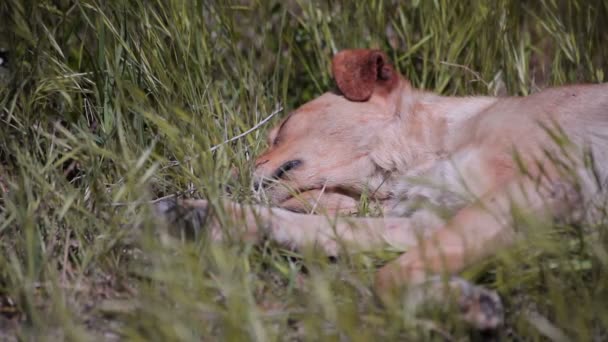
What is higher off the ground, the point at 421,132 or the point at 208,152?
the point at 208,152

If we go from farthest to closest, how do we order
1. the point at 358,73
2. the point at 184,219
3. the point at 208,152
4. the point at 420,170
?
1. the point at 358,73
2. the point at 420,170
3. the point at 208,152
4. the point at 184,219

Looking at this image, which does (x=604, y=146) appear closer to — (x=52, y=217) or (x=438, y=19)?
(x=438, y=19)

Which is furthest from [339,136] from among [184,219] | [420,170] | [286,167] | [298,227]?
[184,219]

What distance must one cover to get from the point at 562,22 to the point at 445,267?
244cm

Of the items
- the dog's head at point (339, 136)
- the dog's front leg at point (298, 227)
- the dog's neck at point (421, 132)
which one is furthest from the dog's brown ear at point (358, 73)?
the dog's front leg at point (298, 227)

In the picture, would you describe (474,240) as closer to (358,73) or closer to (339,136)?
(339,136)

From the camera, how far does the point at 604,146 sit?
2861mm

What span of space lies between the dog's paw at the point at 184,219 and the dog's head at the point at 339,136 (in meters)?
0.57

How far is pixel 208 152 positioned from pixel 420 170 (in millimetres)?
848

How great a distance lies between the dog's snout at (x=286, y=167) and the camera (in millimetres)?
3266

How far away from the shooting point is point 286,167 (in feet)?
10.8

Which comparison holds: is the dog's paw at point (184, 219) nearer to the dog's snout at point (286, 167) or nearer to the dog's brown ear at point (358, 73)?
the dog's snout at point (286, 167)

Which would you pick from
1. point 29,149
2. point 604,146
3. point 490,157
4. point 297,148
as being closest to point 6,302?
point 29,149

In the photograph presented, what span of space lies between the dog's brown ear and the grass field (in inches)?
18.3
